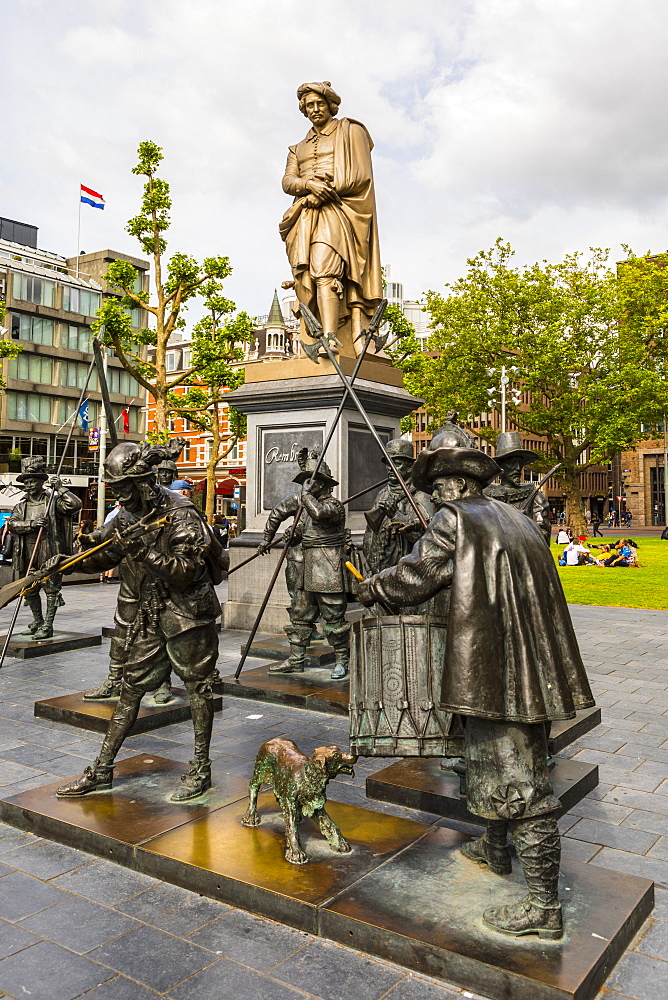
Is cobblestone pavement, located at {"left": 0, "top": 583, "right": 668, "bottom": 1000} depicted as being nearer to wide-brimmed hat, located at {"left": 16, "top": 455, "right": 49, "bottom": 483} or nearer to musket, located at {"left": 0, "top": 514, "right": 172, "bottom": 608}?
musket, located at {"left": 0, "top": 514, "right": 172, "bottom": 608}

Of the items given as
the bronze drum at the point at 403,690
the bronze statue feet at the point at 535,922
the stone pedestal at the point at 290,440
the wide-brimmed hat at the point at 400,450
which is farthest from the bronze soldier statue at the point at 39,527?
the bronze statue feet at the point at 535,922

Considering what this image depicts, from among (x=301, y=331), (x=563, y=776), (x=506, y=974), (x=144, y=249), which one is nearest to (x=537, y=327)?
(x=144, y=249)

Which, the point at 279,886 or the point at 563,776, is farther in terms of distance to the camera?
the point at 563,776

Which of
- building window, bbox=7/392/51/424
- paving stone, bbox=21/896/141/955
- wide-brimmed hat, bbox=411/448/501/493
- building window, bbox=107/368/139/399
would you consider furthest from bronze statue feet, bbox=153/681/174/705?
building window, bbox=107/368/139/399

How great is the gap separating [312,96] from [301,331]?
343cm

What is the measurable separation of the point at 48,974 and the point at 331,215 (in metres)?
10.3

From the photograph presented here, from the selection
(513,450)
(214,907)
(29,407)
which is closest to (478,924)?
(214,907)

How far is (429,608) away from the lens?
191 inches

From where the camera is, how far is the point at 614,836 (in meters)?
4.55

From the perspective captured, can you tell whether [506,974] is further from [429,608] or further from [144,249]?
[144,249]

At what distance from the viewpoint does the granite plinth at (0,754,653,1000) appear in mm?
3027

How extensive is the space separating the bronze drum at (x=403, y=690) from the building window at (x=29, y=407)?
48.3 metres

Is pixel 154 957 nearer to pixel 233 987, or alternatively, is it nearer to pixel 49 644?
pixel 233 987

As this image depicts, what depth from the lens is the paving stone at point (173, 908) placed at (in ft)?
11.5
